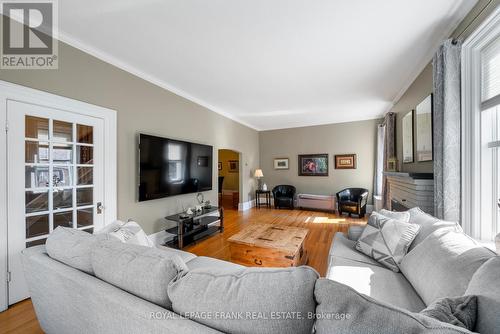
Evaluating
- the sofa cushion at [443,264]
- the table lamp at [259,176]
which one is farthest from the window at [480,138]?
the table lamp at [259,176]

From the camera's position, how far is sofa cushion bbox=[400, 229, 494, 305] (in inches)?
40.1

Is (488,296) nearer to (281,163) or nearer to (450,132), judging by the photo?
(450,132)

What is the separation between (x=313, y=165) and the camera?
6.59m

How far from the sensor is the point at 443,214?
2027 millimetres

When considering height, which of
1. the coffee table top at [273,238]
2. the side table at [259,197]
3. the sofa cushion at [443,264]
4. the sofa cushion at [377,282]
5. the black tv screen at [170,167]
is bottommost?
the side table at [259,197]

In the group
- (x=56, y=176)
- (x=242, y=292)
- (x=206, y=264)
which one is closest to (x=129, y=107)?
(x=56, y=176)

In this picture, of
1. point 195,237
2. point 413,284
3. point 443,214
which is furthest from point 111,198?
point 443,214

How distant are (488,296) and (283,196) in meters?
5.89

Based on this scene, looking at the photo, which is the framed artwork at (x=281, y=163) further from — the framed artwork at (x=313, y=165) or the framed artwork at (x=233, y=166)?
the framed artwork at (x=233, y=166)

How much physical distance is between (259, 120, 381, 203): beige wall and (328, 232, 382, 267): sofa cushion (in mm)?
4308

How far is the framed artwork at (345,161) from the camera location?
19.9 ft

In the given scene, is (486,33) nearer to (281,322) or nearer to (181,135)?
(281,322)

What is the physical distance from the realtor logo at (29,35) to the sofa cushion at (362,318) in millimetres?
3015

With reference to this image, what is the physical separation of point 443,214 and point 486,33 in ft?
5.27
